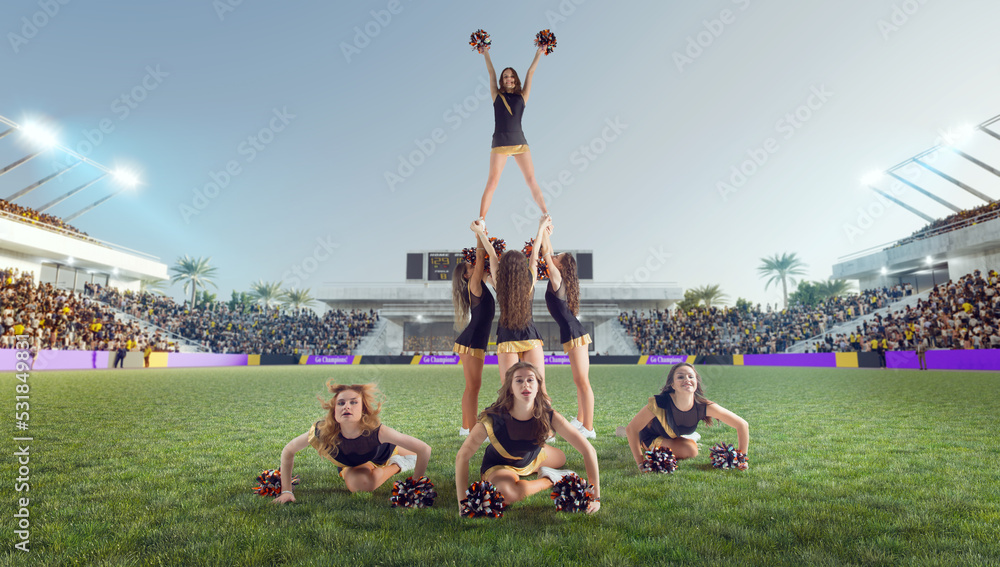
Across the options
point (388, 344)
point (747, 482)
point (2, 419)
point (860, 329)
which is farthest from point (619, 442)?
point (388, 344)

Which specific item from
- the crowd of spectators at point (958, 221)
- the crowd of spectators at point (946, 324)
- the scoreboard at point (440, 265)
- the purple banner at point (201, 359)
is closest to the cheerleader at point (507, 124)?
the crowd of spectators at point (946, 324)

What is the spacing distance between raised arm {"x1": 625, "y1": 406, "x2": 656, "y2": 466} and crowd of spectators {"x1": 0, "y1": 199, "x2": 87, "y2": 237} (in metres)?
38.2

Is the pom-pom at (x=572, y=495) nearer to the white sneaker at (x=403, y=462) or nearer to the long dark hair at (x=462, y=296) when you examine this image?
the white sneaker at (x=403, y=462)

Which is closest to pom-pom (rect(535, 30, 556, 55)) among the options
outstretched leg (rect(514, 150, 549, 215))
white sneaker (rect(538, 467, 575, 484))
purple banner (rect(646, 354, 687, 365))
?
outstretched leg (rect(514, 150, 549, 215))

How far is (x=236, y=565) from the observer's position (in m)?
2.32

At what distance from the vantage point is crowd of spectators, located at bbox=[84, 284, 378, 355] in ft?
114

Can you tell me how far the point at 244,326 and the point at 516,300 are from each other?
37.4 metres

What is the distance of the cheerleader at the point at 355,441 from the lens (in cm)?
347

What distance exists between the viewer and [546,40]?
18.4 feet

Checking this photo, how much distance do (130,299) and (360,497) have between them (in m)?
40.4

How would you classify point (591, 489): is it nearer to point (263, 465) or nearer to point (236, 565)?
point (236, 565)

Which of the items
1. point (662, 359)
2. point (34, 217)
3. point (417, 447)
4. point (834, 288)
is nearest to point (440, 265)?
point (662, 359)

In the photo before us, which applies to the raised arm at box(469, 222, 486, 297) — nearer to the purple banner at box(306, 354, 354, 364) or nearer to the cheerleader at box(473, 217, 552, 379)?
the cheerleader at box(473, 217, 552, 379)

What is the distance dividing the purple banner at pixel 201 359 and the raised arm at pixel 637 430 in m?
30.3
